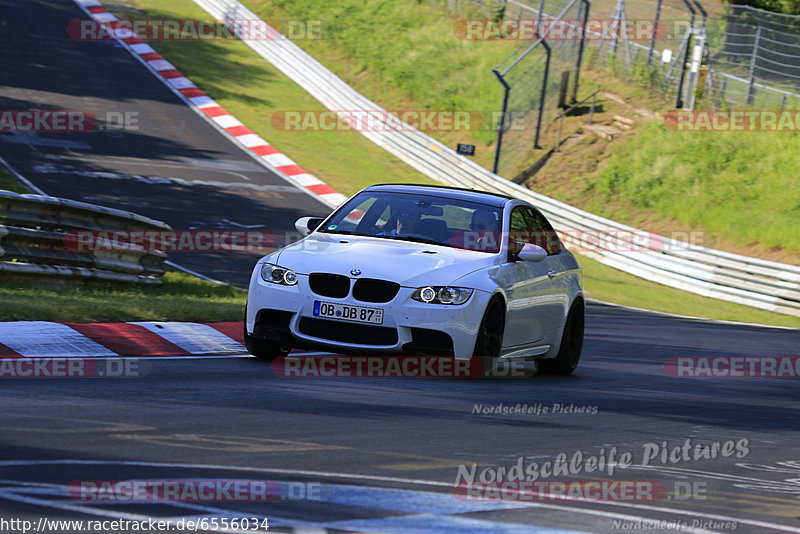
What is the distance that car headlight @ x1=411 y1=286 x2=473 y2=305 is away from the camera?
8.48 metres

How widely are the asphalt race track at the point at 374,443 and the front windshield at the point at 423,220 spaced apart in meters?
1.21

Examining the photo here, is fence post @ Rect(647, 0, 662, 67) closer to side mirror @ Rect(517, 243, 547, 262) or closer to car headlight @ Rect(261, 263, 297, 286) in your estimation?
side mirror @ Rect(517, 243, 547, 262)

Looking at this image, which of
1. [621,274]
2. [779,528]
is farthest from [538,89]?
[779,528]

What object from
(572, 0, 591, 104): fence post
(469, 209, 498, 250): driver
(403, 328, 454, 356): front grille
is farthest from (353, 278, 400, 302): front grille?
(572, 0, 591, 104): fence post

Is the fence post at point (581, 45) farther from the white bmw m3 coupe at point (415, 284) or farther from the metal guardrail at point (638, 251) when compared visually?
the white bmw m3 coupe at point (415, 284)

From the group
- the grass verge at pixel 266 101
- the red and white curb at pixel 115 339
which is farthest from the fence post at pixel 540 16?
the red and white curb at pixel 115 339

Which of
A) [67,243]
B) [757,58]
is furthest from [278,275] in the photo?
[757,58]

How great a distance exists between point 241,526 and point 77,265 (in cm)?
883

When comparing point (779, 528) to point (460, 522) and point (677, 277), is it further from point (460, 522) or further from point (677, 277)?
point (677, 277)

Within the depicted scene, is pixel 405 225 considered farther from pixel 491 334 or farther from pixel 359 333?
pixel 359 333

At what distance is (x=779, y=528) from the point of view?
4961 mm

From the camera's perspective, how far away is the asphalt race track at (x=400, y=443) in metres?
4.48

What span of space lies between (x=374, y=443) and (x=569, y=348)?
4784 millimetres

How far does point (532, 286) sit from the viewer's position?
9.69m
